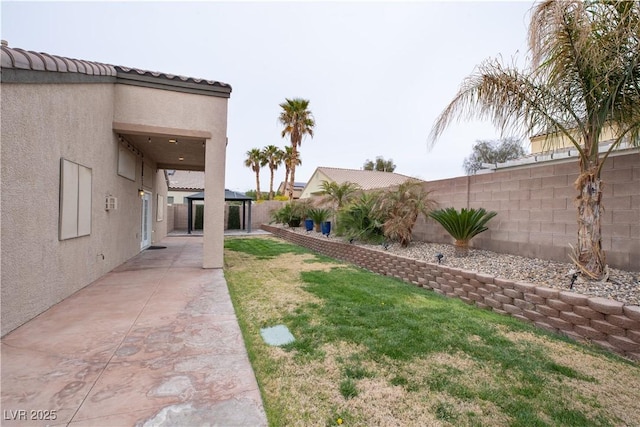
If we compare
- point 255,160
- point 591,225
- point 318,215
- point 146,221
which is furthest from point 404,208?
point 255,160

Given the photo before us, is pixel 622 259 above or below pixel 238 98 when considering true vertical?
below

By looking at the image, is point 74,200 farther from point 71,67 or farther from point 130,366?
point 130,366

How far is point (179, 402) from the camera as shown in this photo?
2428 millimetres

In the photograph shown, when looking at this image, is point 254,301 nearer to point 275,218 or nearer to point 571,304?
point 571,304

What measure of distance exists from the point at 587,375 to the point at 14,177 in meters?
6.87

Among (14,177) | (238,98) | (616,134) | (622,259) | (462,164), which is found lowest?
(622,259)

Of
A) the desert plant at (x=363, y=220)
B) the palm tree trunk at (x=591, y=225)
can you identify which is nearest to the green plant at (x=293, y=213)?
the desert plant at (x=363, y=220)

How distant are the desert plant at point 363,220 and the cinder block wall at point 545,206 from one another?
171cm

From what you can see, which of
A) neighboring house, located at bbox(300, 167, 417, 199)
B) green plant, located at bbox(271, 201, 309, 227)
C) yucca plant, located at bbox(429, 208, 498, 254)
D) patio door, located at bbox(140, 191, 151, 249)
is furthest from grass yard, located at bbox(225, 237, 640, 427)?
neighboring house, located at bbox(300, 167, 417, 199)

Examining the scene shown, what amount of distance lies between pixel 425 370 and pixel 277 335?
1.82m

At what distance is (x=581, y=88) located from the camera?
172 inches

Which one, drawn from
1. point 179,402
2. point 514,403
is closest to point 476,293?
point 514,403

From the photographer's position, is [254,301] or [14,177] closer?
[14,177]

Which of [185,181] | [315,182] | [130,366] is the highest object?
[315,182]
